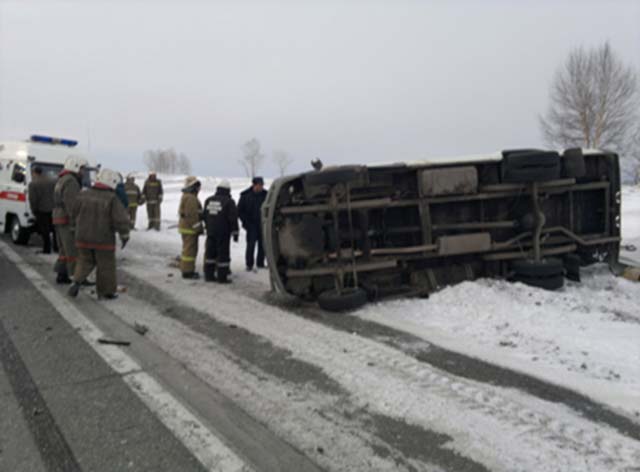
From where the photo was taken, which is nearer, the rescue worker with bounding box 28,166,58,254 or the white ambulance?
the rescue worker with bounding box 28,166,58,254

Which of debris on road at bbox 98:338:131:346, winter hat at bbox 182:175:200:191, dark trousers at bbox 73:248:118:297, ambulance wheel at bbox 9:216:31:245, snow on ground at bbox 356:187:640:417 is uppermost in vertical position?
winter hat at bbox 182:175:200:191

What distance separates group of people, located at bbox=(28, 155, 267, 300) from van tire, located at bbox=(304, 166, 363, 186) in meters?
2.75

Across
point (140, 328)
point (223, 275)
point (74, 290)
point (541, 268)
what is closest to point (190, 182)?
point (223, 275)

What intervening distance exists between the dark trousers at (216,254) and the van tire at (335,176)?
110 inches

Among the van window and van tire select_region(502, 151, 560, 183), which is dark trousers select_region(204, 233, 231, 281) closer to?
van tire select_region(502, 151, 560, 183)

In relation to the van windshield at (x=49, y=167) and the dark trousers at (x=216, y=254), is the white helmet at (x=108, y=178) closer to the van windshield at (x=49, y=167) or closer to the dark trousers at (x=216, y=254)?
the dark trousers at (x=216, y=254)

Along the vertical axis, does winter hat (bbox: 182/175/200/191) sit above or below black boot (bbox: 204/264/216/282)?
above

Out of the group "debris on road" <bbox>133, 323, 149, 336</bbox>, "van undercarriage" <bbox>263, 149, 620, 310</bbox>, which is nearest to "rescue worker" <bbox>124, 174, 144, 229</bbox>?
"van undercarriage" <bbox>263, 149, 620, 310</bbox>

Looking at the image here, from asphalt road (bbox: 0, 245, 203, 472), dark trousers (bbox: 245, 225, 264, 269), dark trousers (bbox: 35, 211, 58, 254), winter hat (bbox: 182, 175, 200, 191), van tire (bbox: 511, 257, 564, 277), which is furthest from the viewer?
dark trousers (bbox: 35, 211, 58, 254)

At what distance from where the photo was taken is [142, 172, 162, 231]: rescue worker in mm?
15281

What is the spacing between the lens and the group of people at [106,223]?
6.29 meters

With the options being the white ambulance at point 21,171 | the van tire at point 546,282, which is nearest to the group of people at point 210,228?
the van tire at point 546,282

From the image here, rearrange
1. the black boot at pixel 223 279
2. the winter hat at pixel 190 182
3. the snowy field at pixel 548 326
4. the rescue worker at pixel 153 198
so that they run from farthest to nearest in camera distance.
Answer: the rescue worker at pixel 153 198, the winter hat at pixel 190 182, the black boot at pixel 223 279, the snowy field at pixel 548 326

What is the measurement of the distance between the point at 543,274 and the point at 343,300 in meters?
2.69
